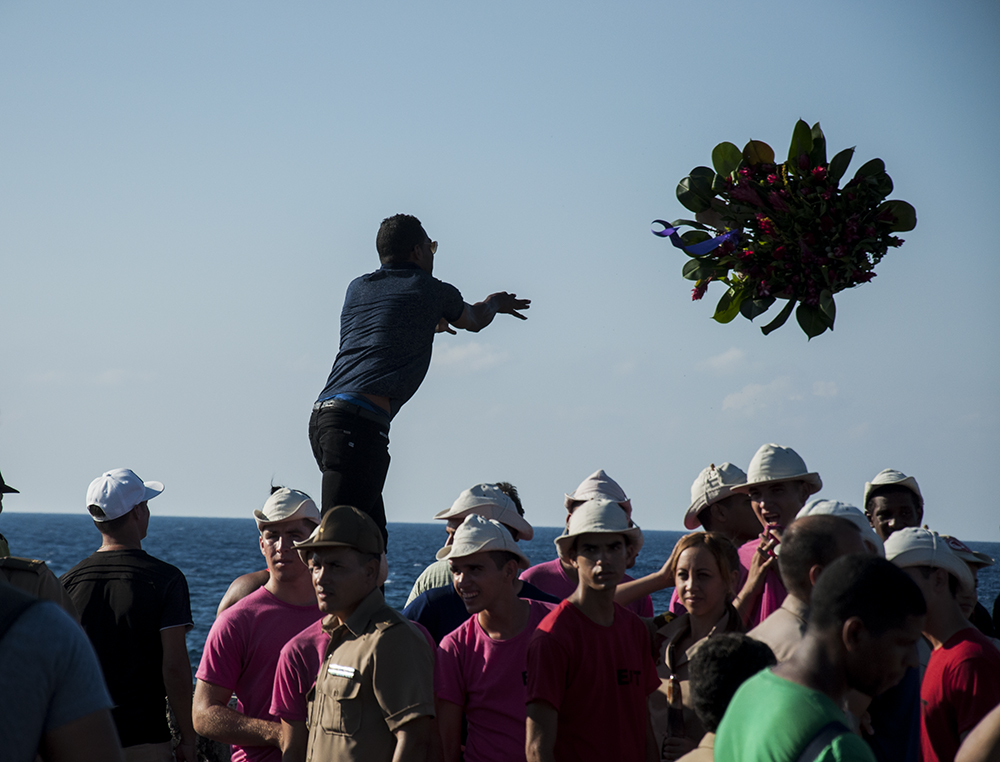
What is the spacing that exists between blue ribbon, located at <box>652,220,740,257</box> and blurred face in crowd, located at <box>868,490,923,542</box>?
94.2 inches

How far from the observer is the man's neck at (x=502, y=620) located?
5.37 m

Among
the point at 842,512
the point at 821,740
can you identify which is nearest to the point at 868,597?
the point at 821,740

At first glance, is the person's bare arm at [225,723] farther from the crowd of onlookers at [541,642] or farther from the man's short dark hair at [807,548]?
the man's short dark hair at [807,548]

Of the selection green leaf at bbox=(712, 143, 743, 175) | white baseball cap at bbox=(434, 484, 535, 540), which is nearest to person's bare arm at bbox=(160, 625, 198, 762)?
white baseball cap at bbox=(434, 484, 535, 540)

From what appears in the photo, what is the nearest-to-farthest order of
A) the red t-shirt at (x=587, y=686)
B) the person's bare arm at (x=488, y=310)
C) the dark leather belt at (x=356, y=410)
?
1. the red t-shirt at (x=587, y=686)
2. the dark leather belt at (x=356, y=410)
3. the person's bare arm at (x=488, y=310)

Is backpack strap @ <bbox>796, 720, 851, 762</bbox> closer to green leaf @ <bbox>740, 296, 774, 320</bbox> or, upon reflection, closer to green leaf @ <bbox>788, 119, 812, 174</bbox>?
green leaf @ <bbox>740, 296, 774, 320</bbox>

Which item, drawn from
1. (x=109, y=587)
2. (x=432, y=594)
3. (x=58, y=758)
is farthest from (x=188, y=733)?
(x=58, y=758)

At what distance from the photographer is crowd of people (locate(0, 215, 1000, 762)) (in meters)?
2.84

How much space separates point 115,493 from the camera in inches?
235

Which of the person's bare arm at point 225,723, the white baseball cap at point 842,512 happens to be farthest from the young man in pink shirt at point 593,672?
the person's bare arm at point 225,723

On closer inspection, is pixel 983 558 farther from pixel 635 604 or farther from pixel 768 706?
pixel 768 706

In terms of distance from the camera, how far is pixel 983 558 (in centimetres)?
557

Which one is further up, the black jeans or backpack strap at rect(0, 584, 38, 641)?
the black jeans

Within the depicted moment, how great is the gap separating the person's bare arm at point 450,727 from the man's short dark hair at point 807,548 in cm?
211
